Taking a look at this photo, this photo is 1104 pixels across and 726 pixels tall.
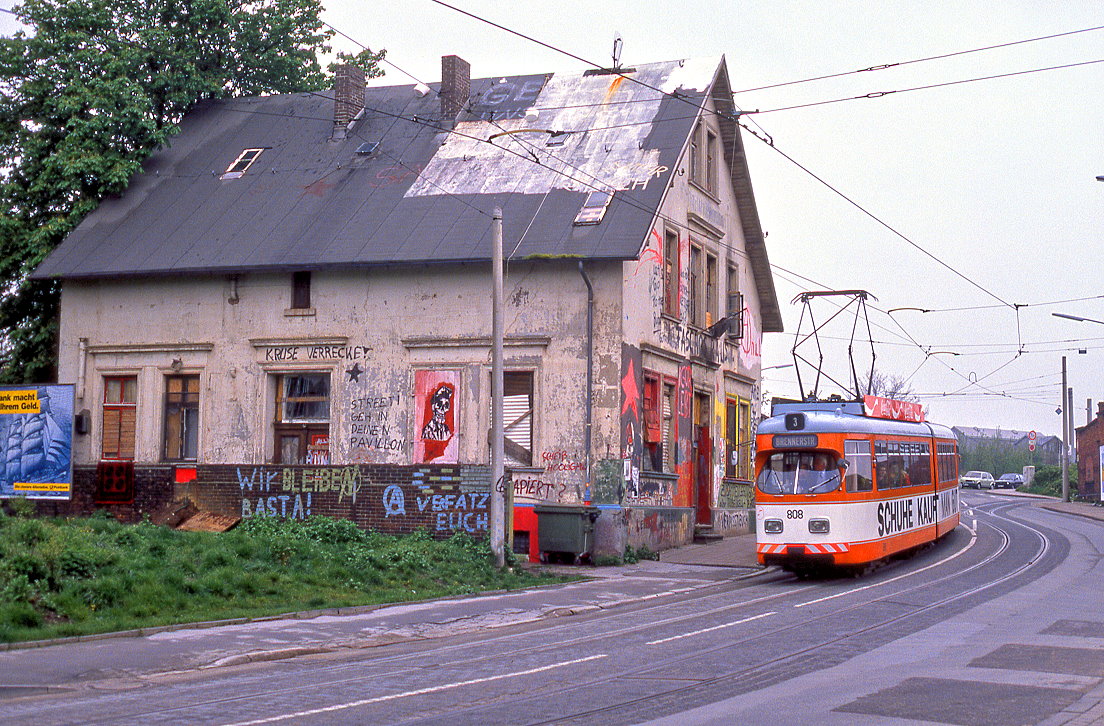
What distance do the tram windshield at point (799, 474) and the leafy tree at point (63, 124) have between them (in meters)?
18.6

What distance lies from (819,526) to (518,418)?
7788 mm

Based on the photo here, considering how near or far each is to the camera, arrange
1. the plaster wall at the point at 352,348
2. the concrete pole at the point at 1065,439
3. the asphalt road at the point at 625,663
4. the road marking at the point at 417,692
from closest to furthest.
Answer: the road marking at the point at 417,692
the asphalt road at the point at 625,663
the plaster wall at the point at 352,348
the concrete pole at the point at 1065,439

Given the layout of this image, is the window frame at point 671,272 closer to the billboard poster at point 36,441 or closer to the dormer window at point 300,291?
the dormer window at point 300,291

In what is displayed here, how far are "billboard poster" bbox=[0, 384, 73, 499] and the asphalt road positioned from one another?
1313cm

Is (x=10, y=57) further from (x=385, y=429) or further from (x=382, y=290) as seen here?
(x=385, y=429)

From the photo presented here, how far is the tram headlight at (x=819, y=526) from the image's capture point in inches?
824

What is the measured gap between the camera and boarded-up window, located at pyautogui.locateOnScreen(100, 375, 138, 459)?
97.2ft

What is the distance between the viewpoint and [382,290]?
27.7 metres

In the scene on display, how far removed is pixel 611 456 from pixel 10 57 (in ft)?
62.2

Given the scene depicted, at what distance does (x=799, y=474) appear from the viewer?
69.9 feet

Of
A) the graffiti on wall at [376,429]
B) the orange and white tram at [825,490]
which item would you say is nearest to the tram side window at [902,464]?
the orange and white tram at [825,490]

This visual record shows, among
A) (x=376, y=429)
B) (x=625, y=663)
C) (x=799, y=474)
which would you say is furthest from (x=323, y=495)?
(x=625, y=663)

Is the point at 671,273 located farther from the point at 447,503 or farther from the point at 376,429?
the point at 447,503

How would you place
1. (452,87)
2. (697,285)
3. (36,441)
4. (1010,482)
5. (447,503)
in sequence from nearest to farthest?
(447,503)
(36,441)
(697,285)
(452,87)
(1010,482)
